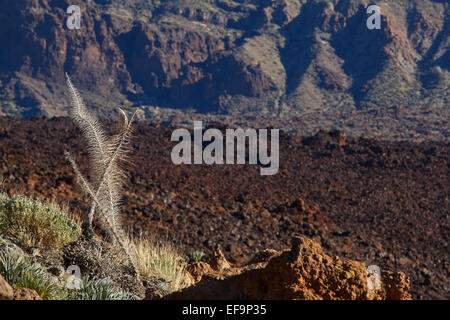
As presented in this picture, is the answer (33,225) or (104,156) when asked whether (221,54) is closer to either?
(33,225)

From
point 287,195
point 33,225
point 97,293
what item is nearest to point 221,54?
point 287,195

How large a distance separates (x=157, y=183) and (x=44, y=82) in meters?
46.8

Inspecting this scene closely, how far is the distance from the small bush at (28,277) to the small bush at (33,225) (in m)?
0.86

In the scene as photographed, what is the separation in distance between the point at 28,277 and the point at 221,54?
180 ft

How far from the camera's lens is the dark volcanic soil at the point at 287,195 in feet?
28.7

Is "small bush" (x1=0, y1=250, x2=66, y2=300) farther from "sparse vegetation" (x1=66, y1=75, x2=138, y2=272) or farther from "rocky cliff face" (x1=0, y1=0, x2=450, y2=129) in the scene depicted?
"rocky cliff face" (x1=0, y1=0, x2=450, y2=129)

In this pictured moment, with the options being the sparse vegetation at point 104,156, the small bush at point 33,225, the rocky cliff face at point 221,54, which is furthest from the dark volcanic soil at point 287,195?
the rocky cliff face at point 221,54

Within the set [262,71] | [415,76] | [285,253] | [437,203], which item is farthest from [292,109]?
[285,253]

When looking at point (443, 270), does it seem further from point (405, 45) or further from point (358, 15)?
point (358, 15)

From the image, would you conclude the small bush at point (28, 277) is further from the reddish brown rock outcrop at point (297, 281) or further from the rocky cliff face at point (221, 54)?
the rocky cliff face at point (221, 54)

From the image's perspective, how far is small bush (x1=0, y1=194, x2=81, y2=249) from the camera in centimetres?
397

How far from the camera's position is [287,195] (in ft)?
40.9

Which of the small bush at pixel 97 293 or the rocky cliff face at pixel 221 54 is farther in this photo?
the rocky cliff face at pixel 221 54

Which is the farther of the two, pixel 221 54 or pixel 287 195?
pixel 221 54
